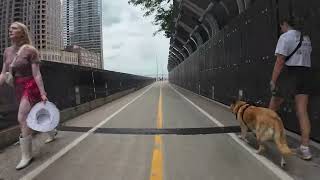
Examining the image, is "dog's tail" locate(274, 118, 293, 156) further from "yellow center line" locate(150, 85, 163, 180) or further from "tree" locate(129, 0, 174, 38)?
"tree" locate(129, 0, 174, 38)

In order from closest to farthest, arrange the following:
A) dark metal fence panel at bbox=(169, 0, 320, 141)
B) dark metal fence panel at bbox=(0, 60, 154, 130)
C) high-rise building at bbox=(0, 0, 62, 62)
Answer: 1. dark metal fence panel at bbox=(169, 0, 320, 141)
2. dark metal fence panel at bbox=(0, 60, 154, 130)
3. high-rise building at bbox=(0, 0, 62, 62)

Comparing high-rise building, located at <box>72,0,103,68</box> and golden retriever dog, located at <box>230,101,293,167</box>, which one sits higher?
high-rise building, located at <box>72,0,103,68</box>

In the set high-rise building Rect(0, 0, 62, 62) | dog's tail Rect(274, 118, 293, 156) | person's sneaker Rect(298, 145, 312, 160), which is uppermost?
high-rise building Rect(0, 0, 62, 62)

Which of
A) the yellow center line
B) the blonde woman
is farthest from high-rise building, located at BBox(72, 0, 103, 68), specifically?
the blonde woman

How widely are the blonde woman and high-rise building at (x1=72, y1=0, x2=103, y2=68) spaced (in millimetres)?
26141

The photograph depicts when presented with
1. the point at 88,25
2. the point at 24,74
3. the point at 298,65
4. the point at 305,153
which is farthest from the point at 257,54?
the point at 88,25

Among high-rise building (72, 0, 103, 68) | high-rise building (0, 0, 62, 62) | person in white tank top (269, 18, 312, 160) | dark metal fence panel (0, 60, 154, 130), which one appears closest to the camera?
person in white tank top (269, 18, 312, 160)

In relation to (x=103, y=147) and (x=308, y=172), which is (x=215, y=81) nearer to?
(x=103, y=147)

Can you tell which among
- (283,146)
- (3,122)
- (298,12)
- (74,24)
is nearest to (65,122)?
(3,122)

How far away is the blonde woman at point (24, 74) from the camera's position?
298 inches

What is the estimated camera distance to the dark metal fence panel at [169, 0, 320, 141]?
8.89 meters

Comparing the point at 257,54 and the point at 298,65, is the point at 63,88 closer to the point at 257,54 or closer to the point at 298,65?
the point at 257,54

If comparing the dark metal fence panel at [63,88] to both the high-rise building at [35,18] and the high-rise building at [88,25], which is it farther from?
the high-rise building at [88,25]

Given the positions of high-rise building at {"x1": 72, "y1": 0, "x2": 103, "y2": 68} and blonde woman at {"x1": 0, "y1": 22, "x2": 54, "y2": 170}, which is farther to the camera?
high-rise building at {"x1": 72, "y1": 0, "x2": 103, "y2": 68}
